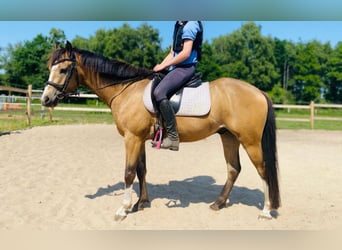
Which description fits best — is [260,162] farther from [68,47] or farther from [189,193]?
[68,47]

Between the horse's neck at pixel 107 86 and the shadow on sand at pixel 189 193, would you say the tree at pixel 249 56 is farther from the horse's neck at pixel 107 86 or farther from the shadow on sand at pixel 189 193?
the horse's neck at pixel 107 86

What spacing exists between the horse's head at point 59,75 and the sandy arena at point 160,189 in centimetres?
152

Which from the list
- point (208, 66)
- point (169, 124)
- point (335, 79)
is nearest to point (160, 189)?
point (169, 124)

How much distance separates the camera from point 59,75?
4.21 metres

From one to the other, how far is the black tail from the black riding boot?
125 cm

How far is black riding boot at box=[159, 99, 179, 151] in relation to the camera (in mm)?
4004

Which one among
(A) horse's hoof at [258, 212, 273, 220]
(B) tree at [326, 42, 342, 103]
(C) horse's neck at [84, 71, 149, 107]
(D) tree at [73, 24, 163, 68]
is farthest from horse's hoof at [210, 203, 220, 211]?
(B) tree at [326, 42, 342, 103]

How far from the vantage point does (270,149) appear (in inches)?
171

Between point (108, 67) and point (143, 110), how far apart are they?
85cm

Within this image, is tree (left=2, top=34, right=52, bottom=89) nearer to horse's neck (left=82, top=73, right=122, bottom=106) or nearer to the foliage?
the foliage

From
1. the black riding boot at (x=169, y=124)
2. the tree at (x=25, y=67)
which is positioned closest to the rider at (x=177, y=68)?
the black riding boot at (x=169, y=124)

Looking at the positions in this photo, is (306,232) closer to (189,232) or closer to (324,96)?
(189,232)

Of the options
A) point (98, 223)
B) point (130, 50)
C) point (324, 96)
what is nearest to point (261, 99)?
point (98, 223)

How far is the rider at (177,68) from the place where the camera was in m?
3.96
